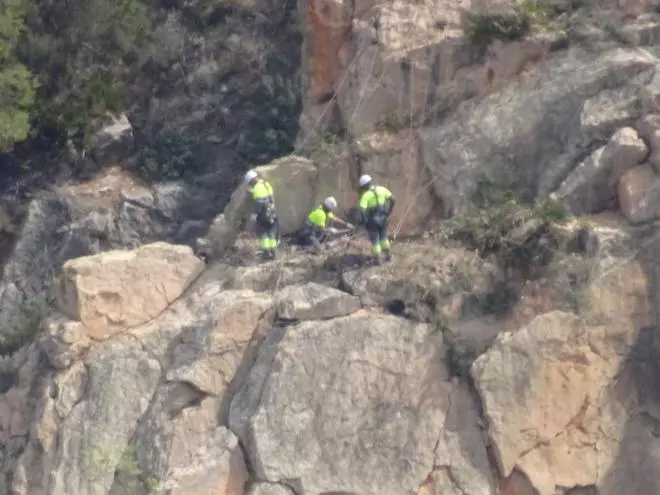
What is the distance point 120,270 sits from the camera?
18547 millimetres

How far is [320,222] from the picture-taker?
1877 centimetres

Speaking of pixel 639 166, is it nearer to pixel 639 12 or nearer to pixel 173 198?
pixel 639 12

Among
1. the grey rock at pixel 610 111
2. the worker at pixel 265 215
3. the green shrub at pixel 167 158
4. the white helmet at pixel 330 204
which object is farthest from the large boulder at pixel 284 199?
the grey rock at pixel 610 111

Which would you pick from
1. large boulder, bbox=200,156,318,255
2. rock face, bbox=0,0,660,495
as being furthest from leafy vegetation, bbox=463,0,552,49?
large boulder, bbox=200,156,318,255

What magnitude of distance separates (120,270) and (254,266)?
1.99 metres

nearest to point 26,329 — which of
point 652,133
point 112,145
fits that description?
point 112,145

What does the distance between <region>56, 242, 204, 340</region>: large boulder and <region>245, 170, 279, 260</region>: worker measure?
132cm

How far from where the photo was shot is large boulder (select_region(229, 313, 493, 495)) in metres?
16.1

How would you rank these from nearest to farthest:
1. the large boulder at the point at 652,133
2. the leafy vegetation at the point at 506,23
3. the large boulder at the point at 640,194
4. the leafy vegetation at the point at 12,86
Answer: the large boulder at the point at 640,194
the large boulder at the point at 652,133
the leafy vegetation at the point at 506,23
the leafy vegetation at the point at 12,86

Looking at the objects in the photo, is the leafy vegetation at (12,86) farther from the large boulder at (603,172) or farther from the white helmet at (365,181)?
the large boulder at (603,172)

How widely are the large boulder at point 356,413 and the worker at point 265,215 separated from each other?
2.21 meters

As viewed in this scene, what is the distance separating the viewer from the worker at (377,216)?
17.8 meters

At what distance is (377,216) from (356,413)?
9.60 feet

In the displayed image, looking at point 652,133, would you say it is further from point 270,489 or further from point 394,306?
point 270,489
